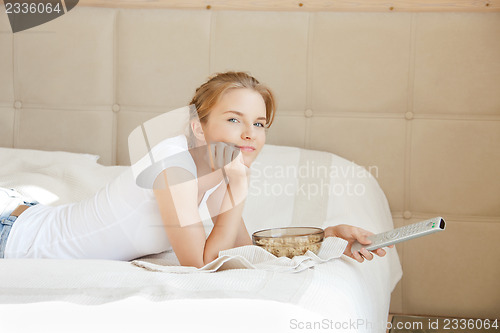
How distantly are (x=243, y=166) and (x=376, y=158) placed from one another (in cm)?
90

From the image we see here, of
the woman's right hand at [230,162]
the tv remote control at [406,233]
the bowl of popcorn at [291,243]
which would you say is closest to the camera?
the tv remote control at [406,233]

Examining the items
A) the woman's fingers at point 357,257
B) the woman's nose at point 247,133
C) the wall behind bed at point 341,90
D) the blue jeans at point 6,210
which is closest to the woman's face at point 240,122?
the woman's nose at point 247,133

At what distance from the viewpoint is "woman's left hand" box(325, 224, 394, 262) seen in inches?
46.3

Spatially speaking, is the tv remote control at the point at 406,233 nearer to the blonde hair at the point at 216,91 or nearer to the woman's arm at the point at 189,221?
the woman's arm at the point at 189,221

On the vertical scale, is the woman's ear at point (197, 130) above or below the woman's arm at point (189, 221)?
above

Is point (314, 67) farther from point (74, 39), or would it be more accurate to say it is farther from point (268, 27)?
point (74, 39)

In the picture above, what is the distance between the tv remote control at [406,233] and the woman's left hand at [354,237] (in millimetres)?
13

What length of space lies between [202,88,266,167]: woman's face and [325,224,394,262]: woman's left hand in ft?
0.87

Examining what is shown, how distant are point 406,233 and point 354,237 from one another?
0.66 ft

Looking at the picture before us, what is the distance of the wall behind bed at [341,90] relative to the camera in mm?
1989

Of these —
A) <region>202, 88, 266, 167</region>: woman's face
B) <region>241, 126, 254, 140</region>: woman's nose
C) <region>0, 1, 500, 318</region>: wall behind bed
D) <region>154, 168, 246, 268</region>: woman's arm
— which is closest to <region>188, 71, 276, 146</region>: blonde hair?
<region>202, 88, 266, 167</region>: woman's face

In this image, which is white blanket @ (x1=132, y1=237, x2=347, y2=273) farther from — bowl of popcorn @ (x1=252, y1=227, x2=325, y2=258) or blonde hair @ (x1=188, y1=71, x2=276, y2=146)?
blonde hair @ (x1=188, y1=71, x2=276, y2=146)

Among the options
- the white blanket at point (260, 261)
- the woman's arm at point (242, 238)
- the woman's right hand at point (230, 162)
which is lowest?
the woman's arm at point (242, 238)

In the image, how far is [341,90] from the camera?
6.78 feet
